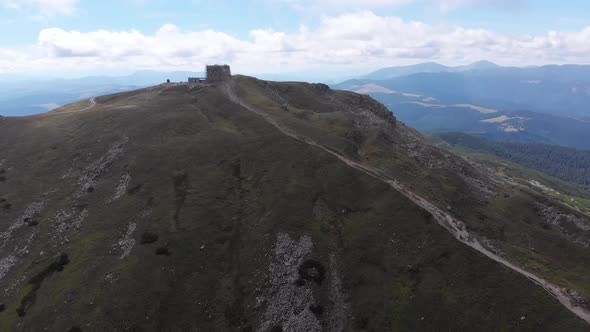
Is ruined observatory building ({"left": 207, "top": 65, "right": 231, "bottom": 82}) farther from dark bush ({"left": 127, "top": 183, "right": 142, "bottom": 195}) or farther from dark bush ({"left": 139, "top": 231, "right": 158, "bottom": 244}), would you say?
dark bush ({"left": 139, "top": 231, "right": 158, "bottom": 244})

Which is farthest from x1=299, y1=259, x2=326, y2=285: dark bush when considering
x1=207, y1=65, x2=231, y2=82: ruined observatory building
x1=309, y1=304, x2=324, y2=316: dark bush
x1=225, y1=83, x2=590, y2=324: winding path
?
x1=207, y1=65, x2=231, y2=82: ruined observatory building

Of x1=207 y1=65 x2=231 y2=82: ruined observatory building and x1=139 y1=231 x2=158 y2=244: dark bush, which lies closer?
x1=139 y1=231 x2=158 y2=244: dark bush

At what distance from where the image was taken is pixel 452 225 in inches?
2606

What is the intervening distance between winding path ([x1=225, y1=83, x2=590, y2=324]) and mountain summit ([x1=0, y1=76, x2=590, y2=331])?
0.48 m

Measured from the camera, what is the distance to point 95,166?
317 feet

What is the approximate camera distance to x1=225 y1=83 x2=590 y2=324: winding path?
5000cm

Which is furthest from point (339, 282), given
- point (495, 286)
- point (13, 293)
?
point (13, 293)

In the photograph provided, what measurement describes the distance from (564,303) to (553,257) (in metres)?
20.4

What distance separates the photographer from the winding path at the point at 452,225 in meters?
50.0

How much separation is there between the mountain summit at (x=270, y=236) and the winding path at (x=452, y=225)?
0.48 metres

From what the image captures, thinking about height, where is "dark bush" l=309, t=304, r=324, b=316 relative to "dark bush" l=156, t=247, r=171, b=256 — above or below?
below

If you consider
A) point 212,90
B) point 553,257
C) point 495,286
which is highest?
point 212,90

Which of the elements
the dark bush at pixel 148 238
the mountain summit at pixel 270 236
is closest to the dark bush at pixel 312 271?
the mountain summit at pixel 270 236

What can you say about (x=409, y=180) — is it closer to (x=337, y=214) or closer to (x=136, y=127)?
(x=337, y=214)
